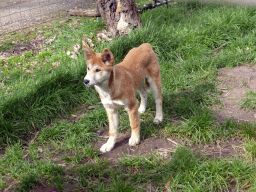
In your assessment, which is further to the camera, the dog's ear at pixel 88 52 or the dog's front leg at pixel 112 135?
the dog's front leg at pixel 112 135

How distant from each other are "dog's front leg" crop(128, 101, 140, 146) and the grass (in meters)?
0.26

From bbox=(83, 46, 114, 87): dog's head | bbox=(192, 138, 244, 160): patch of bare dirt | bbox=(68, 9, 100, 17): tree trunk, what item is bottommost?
bbox=(192, 138, 244, 160): patch of bare dirt

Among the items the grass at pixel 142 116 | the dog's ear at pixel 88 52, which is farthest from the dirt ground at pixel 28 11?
the dog's ear at pixel 88 52

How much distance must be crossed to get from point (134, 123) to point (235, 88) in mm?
2207

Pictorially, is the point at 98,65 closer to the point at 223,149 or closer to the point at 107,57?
the point at 107,57

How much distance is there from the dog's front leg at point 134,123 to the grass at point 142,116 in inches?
10.3

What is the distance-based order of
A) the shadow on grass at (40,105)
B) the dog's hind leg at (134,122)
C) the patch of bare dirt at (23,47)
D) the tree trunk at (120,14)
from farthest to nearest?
the patch of bare dirt at (23,47)
the tree trunk at (120,14)
the shadow on grass at (40,105)
the dog's hind leg at (134,122)

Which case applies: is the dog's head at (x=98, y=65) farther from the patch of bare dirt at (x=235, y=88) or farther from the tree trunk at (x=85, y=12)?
the tree trunk at (x=85, y=12)

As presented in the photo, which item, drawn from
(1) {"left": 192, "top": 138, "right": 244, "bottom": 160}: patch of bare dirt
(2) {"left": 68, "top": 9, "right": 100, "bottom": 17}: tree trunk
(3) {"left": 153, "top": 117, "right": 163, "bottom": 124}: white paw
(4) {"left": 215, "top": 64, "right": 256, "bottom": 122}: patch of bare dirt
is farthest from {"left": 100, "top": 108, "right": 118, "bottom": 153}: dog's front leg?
(2) {"left": 68, "top": 9, "right": 100, "bottom": 17}: tree trunk

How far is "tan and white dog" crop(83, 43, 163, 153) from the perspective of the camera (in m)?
2.97

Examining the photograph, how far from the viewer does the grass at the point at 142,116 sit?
3.10 m

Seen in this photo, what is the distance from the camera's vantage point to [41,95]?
175 inches

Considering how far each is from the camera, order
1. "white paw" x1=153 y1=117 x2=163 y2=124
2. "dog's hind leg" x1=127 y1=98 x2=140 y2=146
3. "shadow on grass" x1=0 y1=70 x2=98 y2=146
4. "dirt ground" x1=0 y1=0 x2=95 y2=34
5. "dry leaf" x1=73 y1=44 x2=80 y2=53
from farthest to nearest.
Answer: "dirt ground" x1=0 y1=0 x2=95 y2=34 → "dry leaf" x1=73 y1=44 x2=80 y2=53 → "white paw" x1=153 y1=117 x2=163 y2=124 → "shadow on grass" x1=0 y1=70 x2=98 y2=146 → "dog's hind leg" x1=127 y1=98 x2=140 y2=146

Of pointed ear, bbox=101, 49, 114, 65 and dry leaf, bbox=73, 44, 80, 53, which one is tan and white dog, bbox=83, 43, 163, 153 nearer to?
pointed ear, bbox=101, 49, 114, 65
